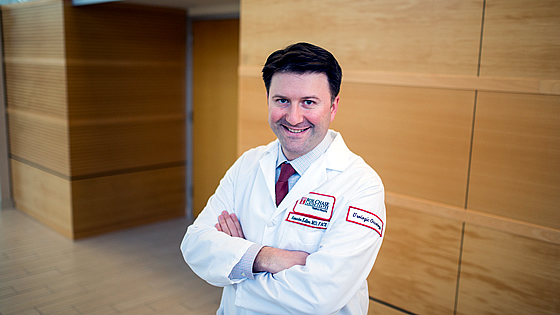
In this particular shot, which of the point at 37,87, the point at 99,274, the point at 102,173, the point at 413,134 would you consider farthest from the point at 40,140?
the point at 413,134

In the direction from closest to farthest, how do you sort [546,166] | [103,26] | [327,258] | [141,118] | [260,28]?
[327,258] → [546,166] → [260,28] → [103,26] → [141,118]

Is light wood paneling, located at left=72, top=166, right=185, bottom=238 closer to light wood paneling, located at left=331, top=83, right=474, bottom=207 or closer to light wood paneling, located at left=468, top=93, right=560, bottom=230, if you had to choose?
light wood paneling, located at left=331, top=83, right=474, bottom=207

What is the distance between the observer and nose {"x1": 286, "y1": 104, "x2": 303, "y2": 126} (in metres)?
1.64

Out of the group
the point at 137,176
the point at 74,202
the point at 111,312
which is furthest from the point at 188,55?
→ the point at 111,312

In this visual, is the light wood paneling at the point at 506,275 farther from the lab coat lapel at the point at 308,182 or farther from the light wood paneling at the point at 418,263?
the lab coat lapel at the point at 308,182

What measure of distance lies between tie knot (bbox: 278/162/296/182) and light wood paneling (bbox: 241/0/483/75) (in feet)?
4.25

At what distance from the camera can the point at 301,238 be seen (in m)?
1.74

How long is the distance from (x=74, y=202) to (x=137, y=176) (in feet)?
2.64

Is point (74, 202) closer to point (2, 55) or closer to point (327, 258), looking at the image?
A: point (2, 55)

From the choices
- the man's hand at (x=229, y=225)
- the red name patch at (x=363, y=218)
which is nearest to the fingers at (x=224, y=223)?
the man's hand at (x=229, y=225)

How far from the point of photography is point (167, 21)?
18.7 ft

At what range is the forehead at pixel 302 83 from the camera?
1.63m

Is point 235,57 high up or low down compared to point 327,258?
up

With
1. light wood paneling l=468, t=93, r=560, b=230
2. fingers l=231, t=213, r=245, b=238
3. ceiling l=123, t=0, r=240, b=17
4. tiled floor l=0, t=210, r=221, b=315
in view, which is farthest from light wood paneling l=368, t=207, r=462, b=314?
ceiling l=123, t=0, r=240, b=17
